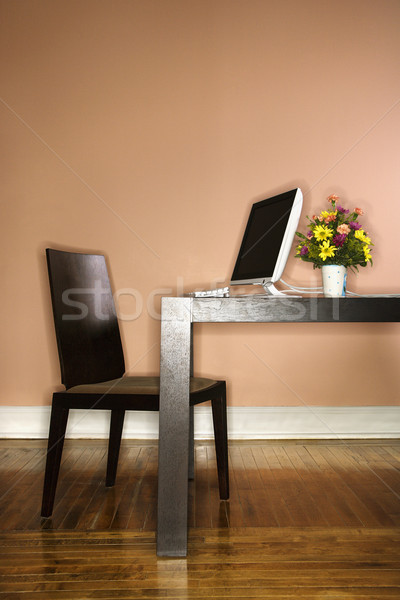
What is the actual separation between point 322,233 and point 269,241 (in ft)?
0.72

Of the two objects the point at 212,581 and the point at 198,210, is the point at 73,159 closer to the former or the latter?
the point at 198,210

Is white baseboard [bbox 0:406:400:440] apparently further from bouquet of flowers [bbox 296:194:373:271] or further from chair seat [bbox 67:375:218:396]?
bouquet of flowers [bbox 296:194:373:271]

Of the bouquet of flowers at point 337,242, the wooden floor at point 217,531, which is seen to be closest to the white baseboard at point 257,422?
the wooden floor at point 217,531

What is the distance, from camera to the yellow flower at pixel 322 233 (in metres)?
1.81

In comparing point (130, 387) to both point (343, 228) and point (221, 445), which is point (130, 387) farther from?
point (343, 228)

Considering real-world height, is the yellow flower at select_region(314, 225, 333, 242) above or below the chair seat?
above

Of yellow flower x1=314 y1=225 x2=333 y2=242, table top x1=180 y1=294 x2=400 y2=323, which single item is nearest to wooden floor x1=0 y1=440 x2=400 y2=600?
table top x1=180 y1=294 x2=400 y2=323

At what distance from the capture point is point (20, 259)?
2697 millimetres

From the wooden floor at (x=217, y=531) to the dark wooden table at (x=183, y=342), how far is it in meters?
0.12

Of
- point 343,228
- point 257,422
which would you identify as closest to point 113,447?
point 257,422

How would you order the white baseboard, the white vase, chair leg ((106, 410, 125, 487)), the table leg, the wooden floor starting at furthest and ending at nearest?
the white baseboard, chair leg ((106, 410, 125, 487)), the white vase, the table leg, the wooden floor

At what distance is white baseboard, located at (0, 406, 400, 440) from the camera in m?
2.66

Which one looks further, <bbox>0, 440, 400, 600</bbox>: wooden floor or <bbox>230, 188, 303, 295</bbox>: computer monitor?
<bbox>230, 188, 303, 295</bbox>: computer monitor

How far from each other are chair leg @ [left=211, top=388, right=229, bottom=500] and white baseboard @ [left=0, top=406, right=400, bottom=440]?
0.82 metres
